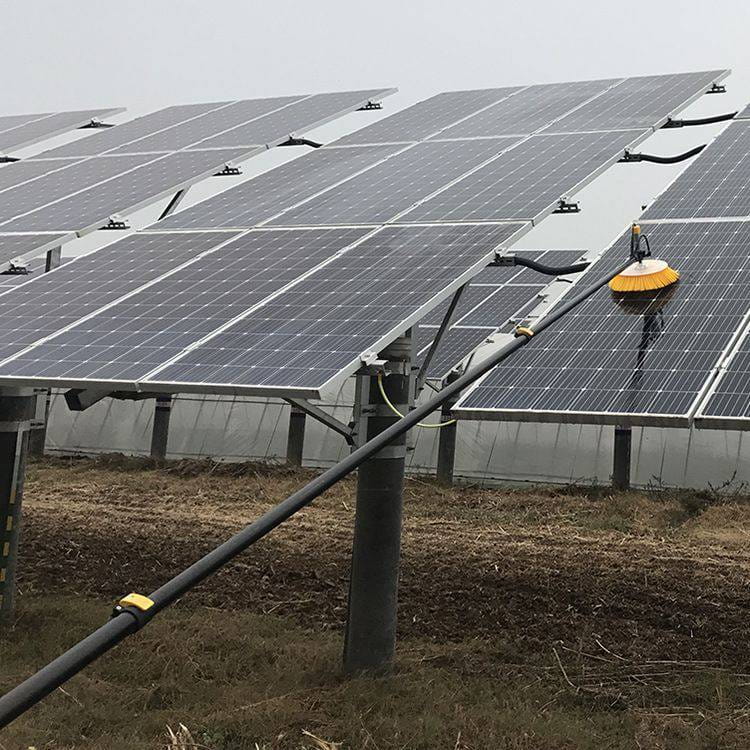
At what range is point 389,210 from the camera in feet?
53.4

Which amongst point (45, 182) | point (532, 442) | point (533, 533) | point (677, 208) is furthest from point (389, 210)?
point (532, 442)

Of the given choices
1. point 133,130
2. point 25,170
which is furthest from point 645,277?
point 133,130

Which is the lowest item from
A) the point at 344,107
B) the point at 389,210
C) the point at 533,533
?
the point at 533,533

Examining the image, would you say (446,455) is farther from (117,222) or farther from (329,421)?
(329,421)

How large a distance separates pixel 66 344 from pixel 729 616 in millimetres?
9816

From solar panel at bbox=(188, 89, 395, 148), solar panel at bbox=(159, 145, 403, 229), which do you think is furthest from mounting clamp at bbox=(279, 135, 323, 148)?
solar panel at bbox=(159, 145, 403, 229)

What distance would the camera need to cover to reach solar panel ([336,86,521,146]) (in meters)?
23.1

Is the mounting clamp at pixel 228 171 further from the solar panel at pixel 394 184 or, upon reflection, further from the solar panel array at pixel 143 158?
the solar panel at pixel 394 184

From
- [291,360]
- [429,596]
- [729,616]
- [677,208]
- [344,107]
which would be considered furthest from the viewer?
[344,107]

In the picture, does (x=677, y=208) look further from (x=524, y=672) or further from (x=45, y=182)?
(x=45, y=182)

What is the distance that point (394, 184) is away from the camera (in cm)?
1797

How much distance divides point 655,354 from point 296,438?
742 inches

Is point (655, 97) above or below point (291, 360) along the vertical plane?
above

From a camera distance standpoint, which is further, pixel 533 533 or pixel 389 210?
pixel 533 533
